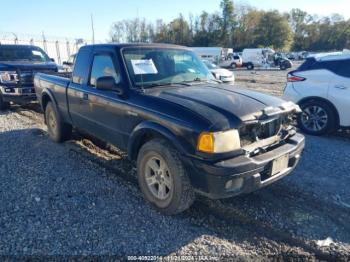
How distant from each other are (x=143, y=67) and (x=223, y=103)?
1.25 meters

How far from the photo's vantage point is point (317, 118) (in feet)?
21.7

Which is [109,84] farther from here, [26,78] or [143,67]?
[26,78]

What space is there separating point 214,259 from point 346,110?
4.83 meters

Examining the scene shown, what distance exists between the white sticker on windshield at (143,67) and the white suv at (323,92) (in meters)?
4.06

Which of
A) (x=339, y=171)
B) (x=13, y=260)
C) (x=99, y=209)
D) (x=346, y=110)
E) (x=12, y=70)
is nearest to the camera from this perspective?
(x=13, y=260)

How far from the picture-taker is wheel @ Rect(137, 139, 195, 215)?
10.6 feet

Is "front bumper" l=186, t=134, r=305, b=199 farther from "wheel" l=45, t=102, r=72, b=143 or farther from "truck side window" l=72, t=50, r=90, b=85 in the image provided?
"wheel" l=45, t=102, r=72, b=143

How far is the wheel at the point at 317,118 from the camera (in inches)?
253

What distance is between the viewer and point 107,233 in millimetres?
3146

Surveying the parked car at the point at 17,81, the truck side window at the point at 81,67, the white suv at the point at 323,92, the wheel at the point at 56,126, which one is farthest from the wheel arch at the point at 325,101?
the parked car at the point at 17,81

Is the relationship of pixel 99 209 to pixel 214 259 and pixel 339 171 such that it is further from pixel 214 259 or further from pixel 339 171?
pixel 339 171

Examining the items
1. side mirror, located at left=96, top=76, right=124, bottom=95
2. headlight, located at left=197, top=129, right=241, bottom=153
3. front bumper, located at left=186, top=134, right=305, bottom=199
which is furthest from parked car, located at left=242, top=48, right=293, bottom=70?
headlight, located at left=197, top=129, right=241, bottom=153

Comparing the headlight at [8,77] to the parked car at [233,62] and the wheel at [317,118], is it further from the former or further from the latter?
the parked car at [233,62]

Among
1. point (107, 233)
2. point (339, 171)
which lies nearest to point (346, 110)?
point (339, 171)
